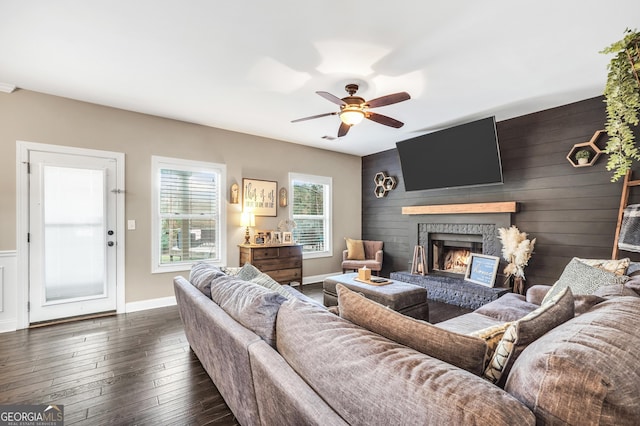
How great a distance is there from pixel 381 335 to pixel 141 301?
3.93 m

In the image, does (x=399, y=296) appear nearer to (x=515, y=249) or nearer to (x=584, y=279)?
(x=584, y=279)

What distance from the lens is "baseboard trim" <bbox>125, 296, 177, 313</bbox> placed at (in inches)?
153

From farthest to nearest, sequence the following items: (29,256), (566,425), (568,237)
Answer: (568,237)
(29,256)
(566,425)

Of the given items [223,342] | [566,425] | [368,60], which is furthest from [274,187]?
[566,425]

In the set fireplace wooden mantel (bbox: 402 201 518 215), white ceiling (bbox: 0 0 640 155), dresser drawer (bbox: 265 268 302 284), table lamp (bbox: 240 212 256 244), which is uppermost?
white ceiling (bbox: 0 0 640 155)

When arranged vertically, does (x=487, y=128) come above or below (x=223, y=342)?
above

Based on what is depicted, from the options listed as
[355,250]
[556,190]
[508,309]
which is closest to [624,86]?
[508,309]

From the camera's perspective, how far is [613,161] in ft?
3.98

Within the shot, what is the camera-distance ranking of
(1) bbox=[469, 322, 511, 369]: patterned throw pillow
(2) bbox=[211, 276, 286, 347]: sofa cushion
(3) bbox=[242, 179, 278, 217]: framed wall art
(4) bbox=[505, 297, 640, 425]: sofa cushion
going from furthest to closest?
1. (3) bbox=[242, 179, 278, 217]: framed wall art
2. (2) bbox=[211, 276, 286, 347]: sofa cushion
3. (1) bbox=[469, 322, 511, 369]: patterned throw pillow
4. (4) bbox=[505, 297, 640, 425]: sofa cushion

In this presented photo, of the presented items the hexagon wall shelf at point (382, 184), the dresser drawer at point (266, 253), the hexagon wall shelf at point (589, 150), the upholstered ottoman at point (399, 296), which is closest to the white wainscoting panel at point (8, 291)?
the dresser drawer at point (266, 253)

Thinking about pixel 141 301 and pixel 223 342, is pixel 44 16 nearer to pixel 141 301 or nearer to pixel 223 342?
pixel 223 342

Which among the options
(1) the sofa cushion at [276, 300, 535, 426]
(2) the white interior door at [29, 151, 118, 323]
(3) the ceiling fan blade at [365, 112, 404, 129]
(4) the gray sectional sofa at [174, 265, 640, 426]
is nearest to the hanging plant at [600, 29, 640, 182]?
(4) the gray sectional sofa at [174, 265, 640, 426]

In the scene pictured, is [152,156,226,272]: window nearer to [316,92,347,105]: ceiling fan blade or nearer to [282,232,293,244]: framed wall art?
[282,232,293,244]: framed wall art

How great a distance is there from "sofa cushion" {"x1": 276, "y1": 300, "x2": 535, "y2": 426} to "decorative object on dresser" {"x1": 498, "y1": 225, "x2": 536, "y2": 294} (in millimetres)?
3484
